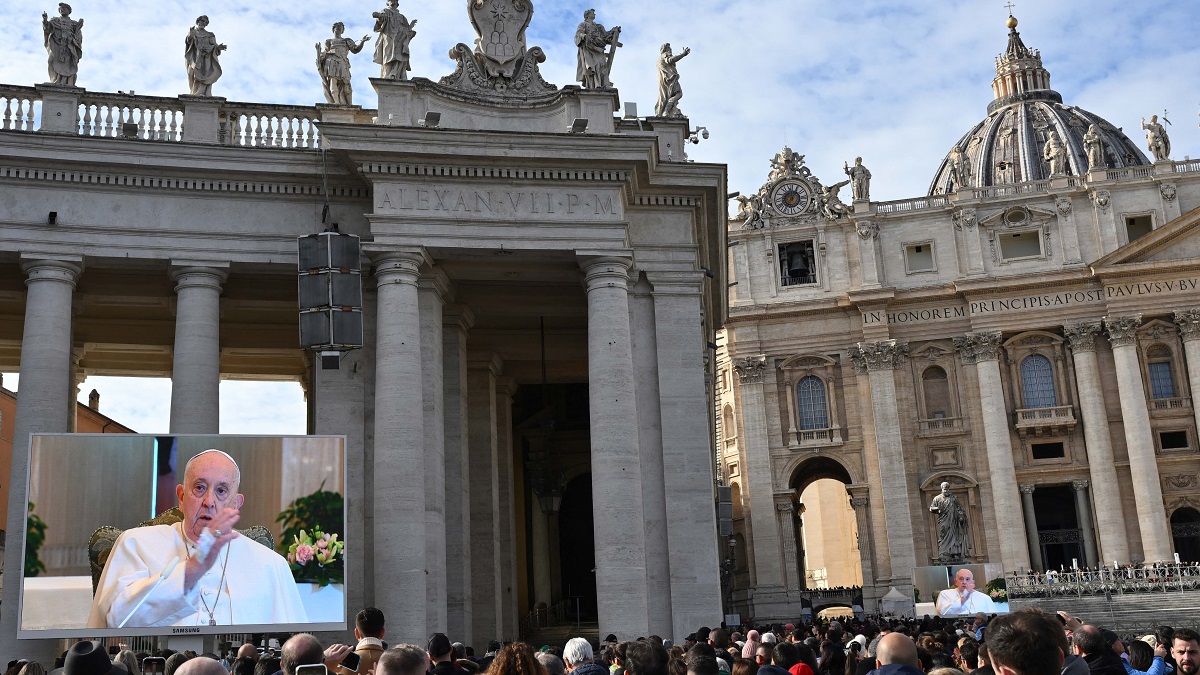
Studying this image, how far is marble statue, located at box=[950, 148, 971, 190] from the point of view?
96175mm

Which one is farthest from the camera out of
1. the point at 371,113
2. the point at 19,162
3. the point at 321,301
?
the point at 371,113

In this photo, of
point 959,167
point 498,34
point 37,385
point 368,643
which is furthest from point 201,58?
point 959,167

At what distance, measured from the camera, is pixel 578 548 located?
120ft

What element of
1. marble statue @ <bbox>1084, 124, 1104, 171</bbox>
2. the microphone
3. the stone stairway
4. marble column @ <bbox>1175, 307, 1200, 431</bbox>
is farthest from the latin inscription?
marble statue @ <bbox>1084, 124, 1104, 171</bbox>

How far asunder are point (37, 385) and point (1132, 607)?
3585 centimetres

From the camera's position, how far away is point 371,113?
24.1 m

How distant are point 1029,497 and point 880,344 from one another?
420 inches

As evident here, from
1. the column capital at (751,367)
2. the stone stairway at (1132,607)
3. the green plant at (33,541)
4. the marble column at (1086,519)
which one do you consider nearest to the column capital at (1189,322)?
the marble column at (1086,519)

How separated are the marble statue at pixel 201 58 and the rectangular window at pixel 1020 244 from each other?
50.2 meters

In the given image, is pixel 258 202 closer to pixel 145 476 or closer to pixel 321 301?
pixel 321 301

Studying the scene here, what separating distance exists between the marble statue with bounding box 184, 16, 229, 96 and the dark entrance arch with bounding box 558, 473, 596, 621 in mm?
16657

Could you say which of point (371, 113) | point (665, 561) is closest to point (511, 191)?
point (371, 113)

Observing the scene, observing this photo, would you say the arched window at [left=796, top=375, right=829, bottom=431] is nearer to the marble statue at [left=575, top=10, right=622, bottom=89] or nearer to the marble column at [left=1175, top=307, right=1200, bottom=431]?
the marble column at [left=1175, top=307, right=1200, bottom=431]

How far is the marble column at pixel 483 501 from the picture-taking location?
2675cm
